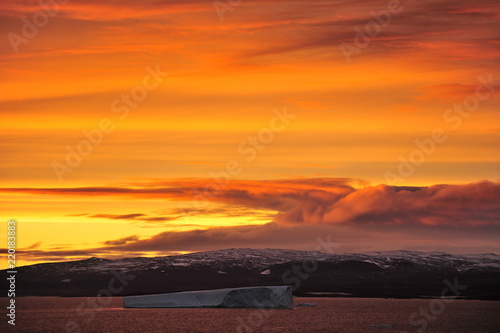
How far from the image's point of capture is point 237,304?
100250 mm

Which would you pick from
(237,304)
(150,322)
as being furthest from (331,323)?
(150,322)

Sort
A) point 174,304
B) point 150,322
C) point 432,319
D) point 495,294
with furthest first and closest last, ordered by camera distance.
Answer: point 495,294 → point 174,304 → point 432,319 → point 150,322

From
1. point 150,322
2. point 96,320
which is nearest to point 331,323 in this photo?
point 150,322

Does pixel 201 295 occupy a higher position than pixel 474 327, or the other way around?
pixel 201 295

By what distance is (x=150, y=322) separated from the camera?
92000 mm

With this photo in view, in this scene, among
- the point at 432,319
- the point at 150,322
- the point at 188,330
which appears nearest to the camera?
the point at 188,330

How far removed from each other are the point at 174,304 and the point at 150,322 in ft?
57.3

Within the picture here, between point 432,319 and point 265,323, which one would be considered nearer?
point 265,323

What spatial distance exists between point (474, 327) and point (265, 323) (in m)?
26.6

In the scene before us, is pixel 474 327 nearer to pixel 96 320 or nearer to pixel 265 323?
pixel 265 323

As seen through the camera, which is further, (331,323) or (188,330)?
(331,323)

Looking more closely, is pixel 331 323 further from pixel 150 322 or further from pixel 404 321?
pixel 150 322

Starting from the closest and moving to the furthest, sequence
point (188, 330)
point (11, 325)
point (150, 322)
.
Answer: point (188, 330) < point (11, 325) < point (150, 322)

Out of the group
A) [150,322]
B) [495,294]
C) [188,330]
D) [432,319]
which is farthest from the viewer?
[495,294]
